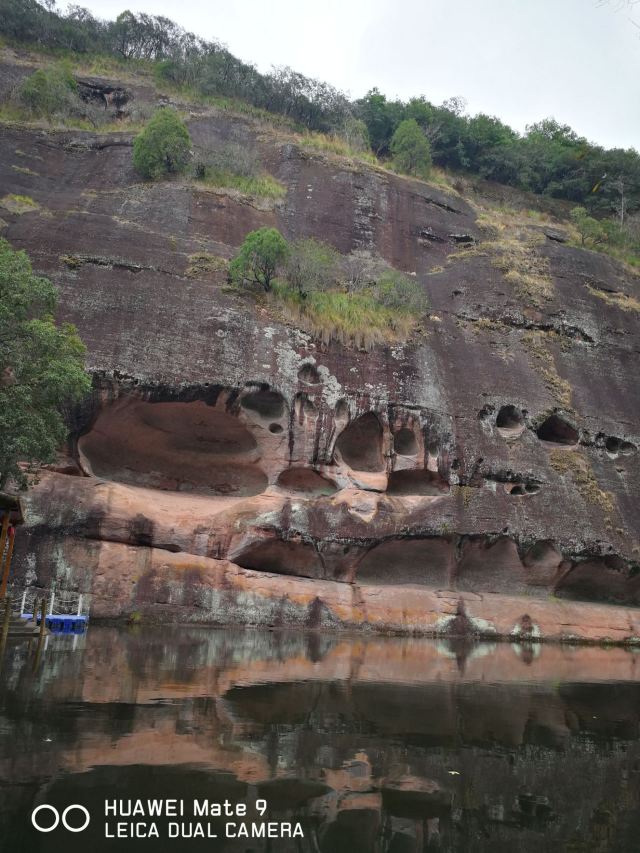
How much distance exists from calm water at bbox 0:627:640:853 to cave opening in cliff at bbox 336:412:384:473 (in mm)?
11044

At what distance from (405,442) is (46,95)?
2554 cm

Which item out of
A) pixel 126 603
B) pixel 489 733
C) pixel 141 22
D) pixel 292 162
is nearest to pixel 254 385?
pixel 126 603

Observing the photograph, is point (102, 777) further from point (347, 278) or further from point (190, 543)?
point (347, 278)

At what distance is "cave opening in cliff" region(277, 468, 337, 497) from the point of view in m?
19.7

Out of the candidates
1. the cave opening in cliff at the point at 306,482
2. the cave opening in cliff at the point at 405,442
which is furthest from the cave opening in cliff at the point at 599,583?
the cave opening in cliff at the point at 306,482

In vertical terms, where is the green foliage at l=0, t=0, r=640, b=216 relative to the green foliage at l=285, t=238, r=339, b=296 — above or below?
above

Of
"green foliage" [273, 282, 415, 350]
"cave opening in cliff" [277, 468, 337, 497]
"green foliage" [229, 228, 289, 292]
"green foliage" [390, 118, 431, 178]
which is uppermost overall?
"green foliage" [390, 118, 431, 178]

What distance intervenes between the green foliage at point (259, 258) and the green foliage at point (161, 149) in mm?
8048

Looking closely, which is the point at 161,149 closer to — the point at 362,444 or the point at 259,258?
the point at 259,258

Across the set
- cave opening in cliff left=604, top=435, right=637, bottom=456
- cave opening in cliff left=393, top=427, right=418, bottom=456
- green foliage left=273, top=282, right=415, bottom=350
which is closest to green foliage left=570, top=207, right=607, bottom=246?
cave opening in cliff left=604, top=435, right=637, bottom=456

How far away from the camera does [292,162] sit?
32219mm

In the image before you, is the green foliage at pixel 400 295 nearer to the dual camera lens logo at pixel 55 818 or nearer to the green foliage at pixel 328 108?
the green foliage at pixel 328 108

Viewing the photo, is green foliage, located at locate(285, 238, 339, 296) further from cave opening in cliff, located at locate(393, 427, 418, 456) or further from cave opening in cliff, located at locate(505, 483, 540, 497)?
cave opening in cliff, located at locate(505, 483, 540, 497)

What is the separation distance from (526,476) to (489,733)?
48.0 feet
